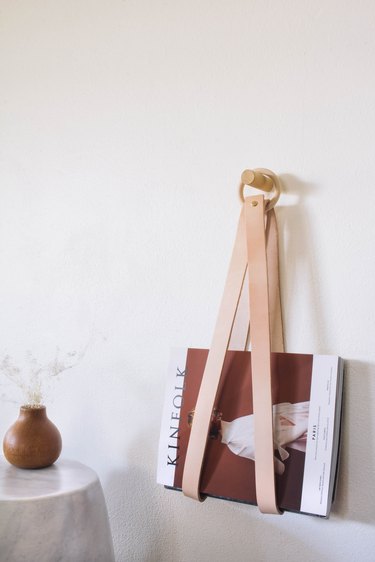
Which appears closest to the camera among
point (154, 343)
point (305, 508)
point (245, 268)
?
point (305, 508)

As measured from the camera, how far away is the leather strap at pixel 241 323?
838 millimetres

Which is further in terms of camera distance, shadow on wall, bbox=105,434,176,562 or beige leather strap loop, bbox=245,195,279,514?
shadow on wall, bbox=105,434,176,562

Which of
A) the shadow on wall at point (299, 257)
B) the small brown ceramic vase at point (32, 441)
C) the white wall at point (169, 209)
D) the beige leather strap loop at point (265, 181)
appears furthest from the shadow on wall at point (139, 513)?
the beige leather strap loop at point (265, 181)

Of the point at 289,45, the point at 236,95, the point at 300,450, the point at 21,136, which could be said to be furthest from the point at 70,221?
the point at 300,450

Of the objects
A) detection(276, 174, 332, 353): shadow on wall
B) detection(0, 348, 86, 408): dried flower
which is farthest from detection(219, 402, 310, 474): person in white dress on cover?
detection(0, 348, 86, 408): dried flower

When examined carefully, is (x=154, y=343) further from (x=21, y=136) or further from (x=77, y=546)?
(x=21, y=136)

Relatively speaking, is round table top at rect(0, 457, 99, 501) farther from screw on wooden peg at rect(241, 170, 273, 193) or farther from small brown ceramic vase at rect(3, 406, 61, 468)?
screw on wooden peg at rect(241, 170, 273, 193)

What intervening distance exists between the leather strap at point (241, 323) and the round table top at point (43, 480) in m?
0.18

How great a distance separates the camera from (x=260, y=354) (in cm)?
83

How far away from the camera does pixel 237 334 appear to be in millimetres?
904

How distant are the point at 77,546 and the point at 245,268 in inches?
19.0

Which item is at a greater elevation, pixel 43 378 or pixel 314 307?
pixel 314 307

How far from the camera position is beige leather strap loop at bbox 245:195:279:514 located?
2.59 ft

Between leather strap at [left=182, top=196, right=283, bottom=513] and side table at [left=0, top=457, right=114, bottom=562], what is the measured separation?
0.50ft
